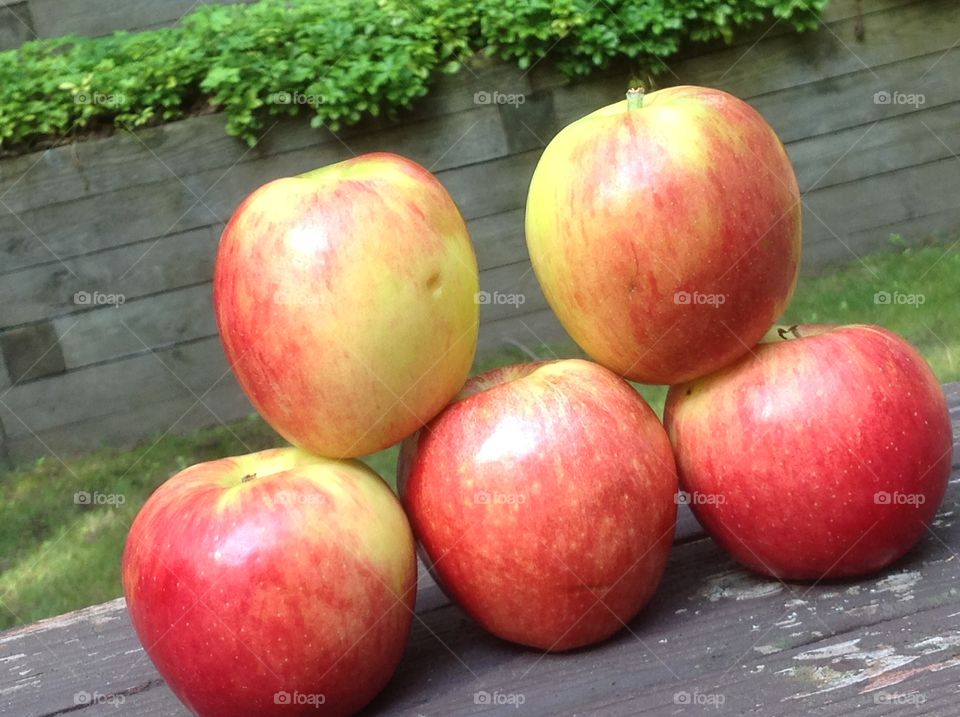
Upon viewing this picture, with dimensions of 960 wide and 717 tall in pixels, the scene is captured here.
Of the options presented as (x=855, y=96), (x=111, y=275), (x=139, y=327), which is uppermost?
(x=855, y=96)

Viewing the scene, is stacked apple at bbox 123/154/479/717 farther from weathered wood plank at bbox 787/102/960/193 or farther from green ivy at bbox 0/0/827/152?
weathered wood plank at bbox 787/102/960/193

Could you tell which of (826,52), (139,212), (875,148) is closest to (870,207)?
(875,148)

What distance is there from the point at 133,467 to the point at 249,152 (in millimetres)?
889

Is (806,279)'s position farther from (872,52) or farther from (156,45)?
(156,45)

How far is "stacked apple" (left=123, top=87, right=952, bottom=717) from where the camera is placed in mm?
1143

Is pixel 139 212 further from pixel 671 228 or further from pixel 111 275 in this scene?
pixel 671 228

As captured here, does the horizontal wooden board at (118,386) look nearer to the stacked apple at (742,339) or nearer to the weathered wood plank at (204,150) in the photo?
the weathered wood plank at (204,150)

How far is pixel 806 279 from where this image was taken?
10.8ft

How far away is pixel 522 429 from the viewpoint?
47.1 inches

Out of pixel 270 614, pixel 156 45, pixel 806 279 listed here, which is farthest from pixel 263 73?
pixel 270 614

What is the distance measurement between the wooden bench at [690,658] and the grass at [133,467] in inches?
46.0

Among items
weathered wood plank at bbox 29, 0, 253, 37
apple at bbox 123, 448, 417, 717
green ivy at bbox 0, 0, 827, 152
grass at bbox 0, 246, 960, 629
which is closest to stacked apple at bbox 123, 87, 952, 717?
apple at bbox 123, 448, 417, 717

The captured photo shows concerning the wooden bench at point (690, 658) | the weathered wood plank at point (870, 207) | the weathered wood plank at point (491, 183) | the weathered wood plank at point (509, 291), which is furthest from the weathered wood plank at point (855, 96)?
the wooden bench at point (690, 658)

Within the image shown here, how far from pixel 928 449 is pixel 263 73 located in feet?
7.31
